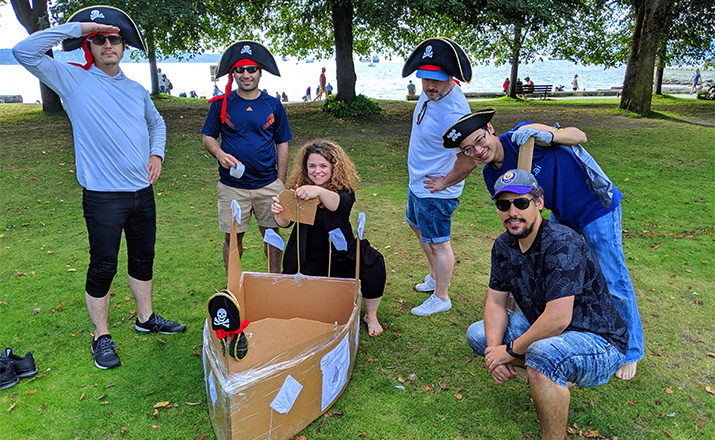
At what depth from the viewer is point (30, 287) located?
190 inches

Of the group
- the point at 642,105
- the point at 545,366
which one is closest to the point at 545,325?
the point at 545,366

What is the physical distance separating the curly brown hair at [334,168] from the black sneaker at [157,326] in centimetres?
141

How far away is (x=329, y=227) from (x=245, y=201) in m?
0.86

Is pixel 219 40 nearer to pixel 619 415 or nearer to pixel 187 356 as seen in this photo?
pixel 187 356

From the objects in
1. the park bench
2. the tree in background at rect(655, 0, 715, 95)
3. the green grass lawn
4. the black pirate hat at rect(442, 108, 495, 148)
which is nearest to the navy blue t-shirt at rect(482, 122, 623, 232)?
the black pirate hat at rect(442, 108, 495, 148)

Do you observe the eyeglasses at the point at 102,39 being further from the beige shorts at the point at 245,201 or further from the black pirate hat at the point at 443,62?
the black pirate hat at the point at 443,62

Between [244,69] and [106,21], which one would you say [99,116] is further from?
[244,69]

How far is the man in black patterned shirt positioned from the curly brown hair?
1359mm

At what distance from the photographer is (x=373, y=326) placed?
13.2 feet

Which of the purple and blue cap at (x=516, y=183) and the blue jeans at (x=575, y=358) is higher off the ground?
the purple and blue cap at (x=516, y=183)

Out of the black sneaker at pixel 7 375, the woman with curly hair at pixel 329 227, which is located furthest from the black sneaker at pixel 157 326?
the woman with curly hair at pixel 329 227

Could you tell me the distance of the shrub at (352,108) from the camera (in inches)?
576

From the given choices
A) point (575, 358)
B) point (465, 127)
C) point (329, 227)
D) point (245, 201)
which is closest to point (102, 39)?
point (245, 201)

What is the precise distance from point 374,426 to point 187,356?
1512 millimetres
